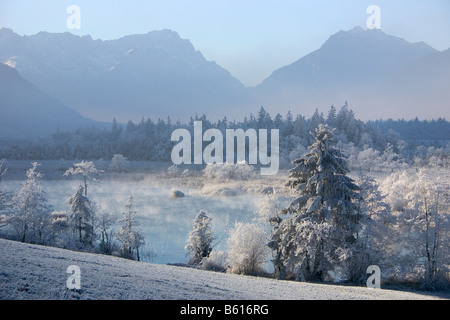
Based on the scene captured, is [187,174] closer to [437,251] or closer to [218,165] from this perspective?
[218,165]

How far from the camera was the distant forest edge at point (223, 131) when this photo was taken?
95.4 m

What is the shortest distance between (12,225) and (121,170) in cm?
5862

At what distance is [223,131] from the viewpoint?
109375mm

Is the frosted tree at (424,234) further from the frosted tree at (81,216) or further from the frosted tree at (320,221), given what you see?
the frosted tree at (81,216)

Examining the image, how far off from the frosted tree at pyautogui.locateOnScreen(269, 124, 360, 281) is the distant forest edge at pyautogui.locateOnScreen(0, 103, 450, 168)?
61543 millimetres

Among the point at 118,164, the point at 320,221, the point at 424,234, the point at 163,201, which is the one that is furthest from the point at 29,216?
the point at 118,164

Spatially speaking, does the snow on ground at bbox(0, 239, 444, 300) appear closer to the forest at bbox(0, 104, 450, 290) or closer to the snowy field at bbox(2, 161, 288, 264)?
the forest at bbox(0, 104, 450, 290)

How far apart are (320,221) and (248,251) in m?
6.05

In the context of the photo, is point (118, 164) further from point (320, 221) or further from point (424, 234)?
point (424, 234)

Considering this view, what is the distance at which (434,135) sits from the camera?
467 ft

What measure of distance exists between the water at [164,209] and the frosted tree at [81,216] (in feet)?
9.54

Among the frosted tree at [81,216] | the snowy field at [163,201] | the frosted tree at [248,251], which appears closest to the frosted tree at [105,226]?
the frosted tree at [81,216]

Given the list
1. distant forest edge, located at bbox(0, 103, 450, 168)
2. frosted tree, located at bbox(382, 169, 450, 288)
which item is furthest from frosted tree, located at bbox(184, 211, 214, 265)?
distant forest edge, located at bbox(0, 103, 450, 168)
